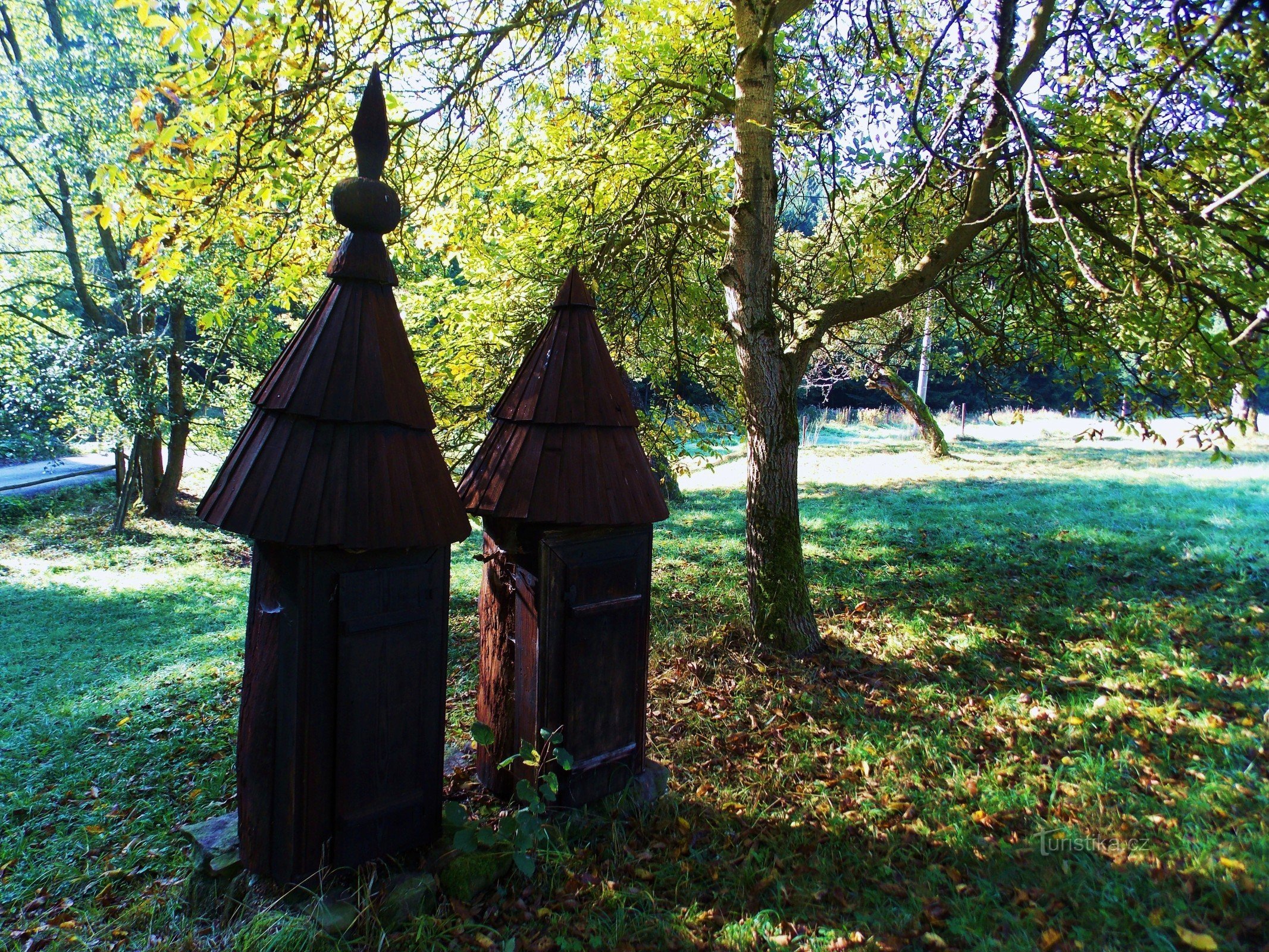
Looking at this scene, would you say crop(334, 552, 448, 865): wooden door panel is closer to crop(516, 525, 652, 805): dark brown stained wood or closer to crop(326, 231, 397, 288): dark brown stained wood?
crop(516, 525, 652, 805): dark brown stained wood

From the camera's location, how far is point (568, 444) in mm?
3736

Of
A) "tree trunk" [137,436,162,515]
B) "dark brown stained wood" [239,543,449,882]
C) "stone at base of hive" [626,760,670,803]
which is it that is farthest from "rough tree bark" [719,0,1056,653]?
"tree trunk" [137,436,162,515]

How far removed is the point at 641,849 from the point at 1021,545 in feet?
25.3

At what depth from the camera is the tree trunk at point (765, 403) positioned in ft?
21.0

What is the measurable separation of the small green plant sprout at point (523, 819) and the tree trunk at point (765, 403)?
3296 mm

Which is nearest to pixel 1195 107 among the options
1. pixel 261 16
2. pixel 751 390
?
pixel 751 390

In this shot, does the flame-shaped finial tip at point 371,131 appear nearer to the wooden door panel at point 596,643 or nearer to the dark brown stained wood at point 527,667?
the wooden door panel at point 596,643

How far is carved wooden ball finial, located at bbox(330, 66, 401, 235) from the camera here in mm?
3266

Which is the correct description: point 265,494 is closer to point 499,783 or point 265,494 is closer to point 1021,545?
point 499,783

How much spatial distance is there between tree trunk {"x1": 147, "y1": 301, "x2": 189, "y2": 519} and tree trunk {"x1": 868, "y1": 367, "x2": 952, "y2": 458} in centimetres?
1507

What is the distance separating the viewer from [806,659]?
6.37m

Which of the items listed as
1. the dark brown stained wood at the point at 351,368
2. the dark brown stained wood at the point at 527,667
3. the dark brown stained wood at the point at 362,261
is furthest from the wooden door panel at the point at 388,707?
the dark brown stained wood at the point at 362,261

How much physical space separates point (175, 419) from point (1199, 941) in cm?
1612

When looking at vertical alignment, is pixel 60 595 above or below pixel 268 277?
below
